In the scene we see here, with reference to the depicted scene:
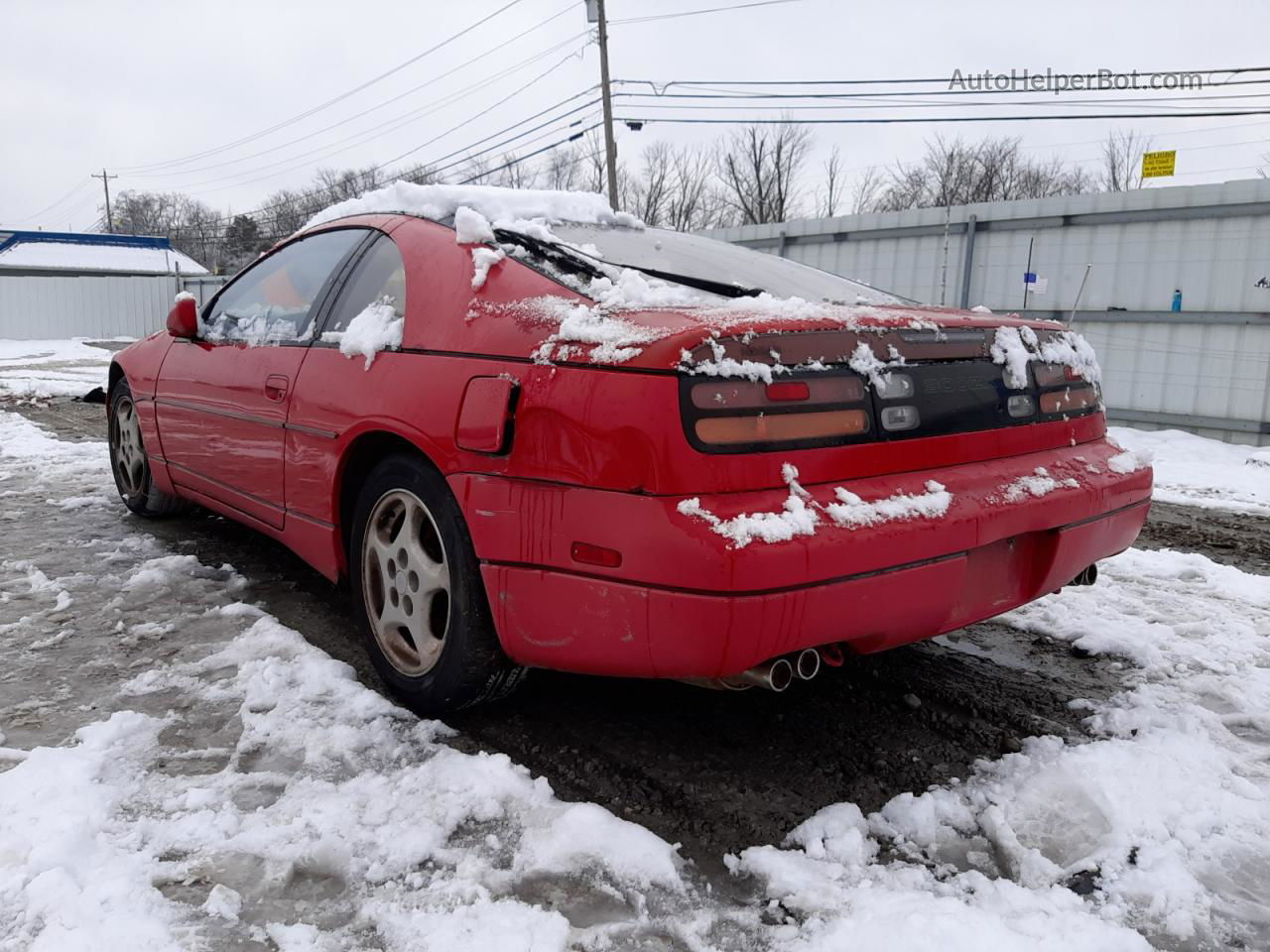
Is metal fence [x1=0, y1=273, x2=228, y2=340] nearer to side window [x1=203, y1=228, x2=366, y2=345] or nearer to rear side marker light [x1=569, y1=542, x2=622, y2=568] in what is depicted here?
side window [x1=203, y1=228, x2=366, y2=345]

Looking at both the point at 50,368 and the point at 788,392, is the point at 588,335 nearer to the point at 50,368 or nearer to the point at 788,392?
the point at 788,392

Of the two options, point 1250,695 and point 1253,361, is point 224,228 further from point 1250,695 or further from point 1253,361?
point 1250,695

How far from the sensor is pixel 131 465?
4.91 m

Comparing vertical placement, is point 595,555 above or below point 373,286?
below

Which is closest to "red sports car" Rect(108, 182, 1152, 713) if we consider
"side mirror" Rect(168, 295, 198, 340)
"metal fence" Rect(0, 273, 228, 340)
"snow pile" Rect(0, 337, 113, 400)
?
"side mirror" Rect(168, 295, 198, 340)

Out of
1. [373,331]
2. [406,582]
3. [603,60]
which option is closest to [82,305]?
[603,60]

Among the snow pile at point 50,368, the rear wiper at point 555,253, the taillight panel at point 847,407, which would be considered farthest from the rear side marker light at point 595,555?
the snow pile at point 50,368

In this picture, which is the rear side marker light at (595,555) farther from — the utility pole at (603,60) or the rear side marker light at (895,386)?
the utility pole at (603,60)

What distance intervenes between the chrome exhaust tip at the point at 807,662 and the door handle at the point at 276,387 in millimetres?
2034

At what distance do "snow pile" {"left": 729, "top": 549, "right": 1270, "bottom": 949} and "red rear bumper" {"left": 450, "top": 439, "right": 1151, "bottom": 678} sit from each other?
1.40 feet

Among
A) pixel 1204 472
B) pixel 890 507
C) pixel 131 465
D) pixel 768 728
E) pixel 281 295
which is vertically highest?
pixel 281 295

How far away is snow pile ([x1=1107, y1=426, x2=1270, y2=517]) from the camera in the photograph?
657 cm

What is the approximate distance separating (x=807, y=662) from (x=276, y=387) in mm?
2143

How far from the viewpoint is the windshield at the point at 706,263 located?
2.81 m
